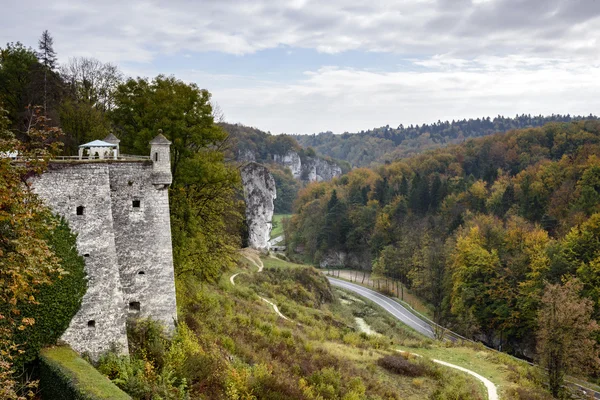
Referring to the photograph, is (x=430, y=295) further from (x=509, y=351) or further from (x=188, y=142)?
(x=188, y=142)

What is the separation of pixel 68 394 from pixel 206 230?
1415 cm

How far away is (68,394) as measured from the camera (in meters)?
13.7

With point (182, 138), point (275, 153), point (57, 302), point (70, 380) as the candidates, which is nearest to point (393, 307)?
point (182, 138)

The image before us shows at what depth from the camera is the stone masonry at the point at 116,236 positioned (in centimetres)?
1642

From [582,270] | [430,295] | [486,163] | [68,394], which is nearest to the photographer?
[68,394]

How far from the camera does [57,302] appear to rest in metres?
15.5

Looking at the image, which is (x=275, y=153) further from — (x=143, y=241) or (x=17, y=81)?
(x=143, y=241)

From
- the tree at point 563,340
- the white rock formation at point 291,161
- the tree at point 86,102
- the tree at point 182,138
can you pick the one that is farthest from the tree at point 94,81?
the white rock formation at point 291,161

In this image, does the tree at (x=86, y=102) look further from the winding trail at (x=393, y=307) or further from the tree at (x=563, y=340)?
the winding trail at (x=393, y=307)

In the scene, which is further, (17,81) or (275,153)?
(275,153)

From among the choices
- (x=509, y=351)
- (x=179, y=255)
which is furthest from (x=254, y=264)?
(x=179, y=255)

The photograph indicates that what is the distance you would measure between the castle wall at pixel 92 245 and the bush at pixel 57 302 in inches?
11.5

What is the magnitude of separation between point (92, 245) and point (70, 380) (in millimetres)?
4810

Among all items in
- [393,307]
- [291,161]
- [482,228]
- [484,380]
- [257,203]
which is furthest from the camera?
[291,161]
